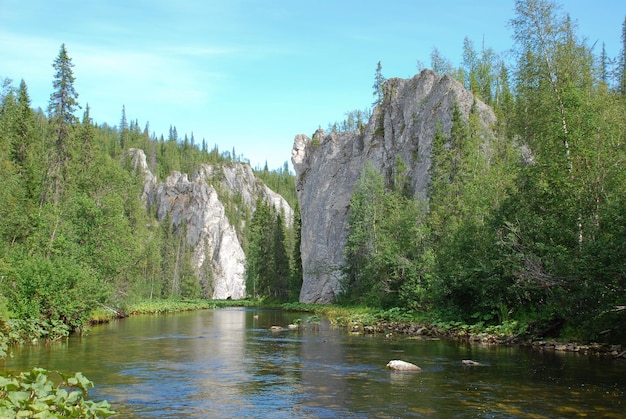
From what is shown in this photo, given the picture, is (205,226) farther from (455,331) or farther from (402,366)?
(402,366)

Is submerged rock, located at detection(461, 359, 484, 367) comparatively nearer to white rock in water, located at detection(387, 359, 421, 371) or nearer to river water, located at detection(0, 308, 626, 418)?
river water, located at detection(0, 308, 626, 418)

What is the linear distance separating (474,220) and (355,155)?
1841 inches

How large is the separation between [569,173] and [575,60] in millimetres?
6718

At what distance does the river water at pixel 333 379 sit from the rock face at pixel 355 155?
1494 inches

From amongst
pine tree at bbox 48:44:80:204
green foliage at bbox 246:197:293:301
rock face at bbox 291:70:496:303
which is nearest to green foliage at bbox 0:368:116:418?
pine tree at bbox 48:44:80:204

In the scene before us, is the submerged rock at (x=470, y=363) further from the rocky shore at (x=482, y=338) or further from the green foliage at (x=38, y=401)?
the green foliage at (x=38, y=401)

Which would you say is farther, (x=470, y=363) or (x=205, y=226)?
(x=205, y=226)

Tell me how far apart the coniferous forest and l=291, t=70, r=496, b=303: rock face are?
23.6 feet

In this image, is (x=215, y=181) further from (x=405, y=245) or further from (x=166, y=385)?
(x=166, y=385)

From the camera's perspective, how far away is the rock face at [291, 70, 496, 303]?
212ft

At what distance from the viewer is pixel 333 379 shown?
18500 millimetres

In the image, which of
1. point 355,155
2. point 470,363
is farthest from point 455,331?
point 355,155

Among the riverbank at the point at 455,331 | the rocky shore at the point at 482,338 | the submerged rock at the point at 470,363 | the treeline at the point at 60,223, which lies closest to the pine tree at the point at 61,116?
the treeline at the point at 60,223

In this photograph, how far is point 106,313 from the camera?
46406mm
